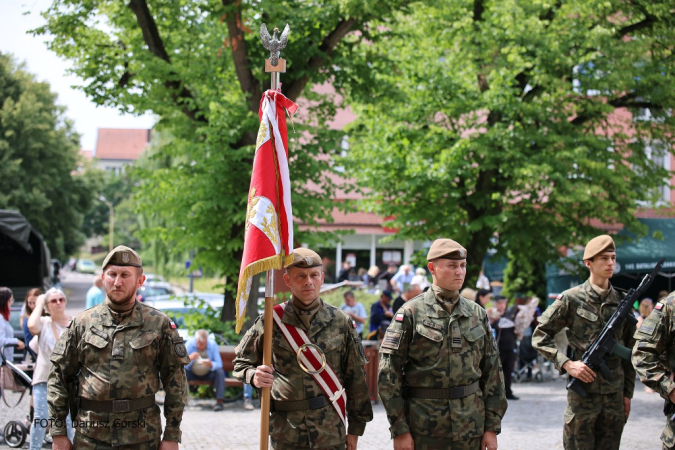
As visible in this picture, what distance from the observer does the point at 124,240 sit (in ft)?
297

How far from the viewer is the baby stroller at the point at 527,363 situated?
57.6 feet

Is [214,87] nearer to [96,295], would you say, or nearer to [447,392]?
[96,295]

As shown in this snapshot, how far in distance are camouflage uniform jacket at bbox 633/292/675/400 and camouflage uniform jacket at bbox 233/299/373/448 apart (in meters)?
2.08

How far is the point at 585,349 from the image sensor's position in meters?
6.85

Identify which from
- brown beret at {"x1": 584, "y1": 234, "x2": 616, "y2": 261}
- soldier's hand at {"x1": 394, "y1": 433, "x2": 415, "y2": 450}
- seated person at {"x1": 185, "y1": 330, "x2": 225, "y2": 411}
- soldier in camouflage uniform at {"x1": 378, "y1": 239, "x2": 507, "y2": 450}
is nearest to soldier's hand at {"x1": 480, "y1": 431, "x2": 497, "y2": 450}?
soldier in camouflage uniform at {"x1": 378, "y1": 239, "x2": 507, "y2": 450}

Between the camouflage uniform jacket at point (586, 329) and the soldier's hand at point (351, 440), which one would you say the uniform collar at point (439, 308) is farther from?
the camouflage uniform jacket at point (586, 329)

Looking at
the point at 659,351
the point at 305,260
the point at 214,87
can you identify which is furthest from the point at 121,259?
the point at 214,87

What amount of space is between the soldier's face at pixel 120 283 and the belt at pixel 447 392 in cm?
203

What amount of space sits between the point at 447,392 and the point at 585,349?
202cm

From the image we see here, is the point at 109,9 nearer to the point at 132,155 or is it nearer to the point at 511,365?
the point at 511,365

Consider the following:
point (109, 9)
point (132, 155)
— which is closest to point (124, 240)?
point (132, 155)

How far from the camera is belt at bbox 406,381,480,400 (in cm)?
538

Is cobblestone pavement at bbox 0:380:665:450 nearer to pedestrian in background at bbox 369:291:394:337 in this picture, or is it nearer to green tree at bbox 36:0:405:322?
pedestrian in background at bbox 369:291:394:337

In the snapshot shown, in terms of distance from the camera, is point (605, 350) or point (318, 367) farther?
point (605, 350)
